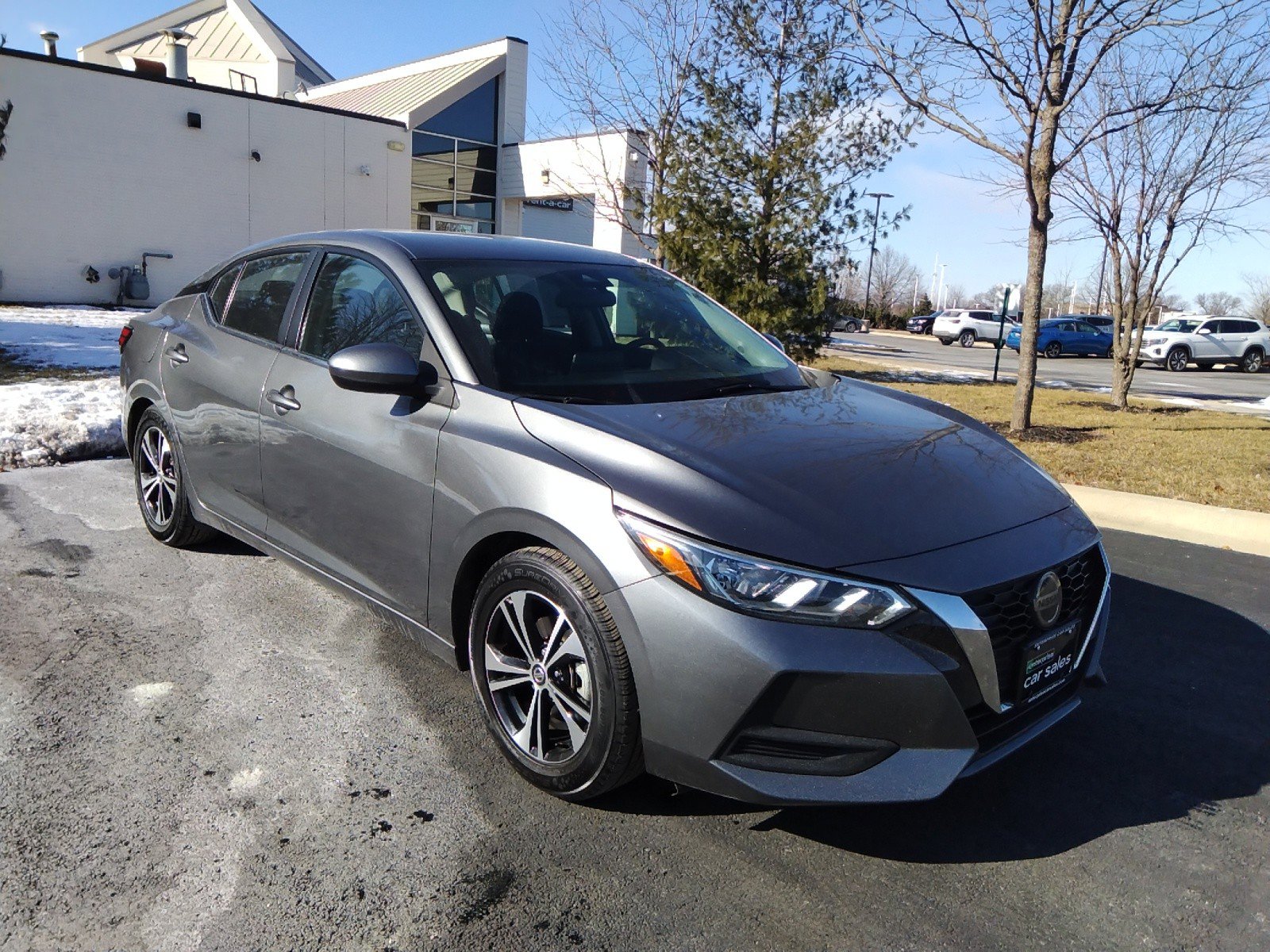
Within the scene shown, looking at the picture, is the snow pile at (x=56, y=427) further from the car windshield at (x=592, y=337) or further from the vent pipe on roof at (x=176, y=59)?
the vent pipe on roof at (x=176, y=59)

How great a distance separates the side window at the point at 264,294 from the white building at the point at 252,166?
34.6 feet

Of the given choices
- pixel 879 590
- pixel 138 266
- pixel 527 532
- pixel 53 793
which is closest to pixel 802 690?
pixel 879 590

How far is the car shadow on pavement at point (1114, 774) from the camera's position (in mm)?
2840

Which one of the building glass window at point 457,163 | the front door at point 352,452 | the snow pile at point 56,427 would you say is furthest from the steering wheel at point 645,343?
the building glass window at point 457,163

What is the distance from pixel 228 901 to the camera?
2.42m

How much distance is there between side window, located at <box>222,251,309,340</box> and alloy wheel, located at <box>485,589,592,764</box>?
1919mm

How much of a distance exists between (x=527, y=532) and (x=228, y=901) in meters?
1.19

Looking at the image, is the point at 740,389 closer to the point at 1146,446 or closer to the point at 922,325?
the point at 1146,446

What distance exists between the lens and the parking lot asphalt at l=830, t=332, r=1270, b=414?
21.7m

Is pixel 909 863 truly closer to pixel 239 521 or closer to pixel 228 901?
pixel 228 901

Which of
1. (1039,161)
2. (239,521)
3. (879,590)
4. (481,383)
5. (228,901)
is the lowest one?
(228,901)

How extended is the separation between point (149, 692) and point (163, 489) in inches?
71.5

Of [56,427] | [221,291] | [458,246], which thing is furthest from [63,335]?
[458,246]

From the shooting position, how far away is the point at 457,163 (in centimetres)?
2527
